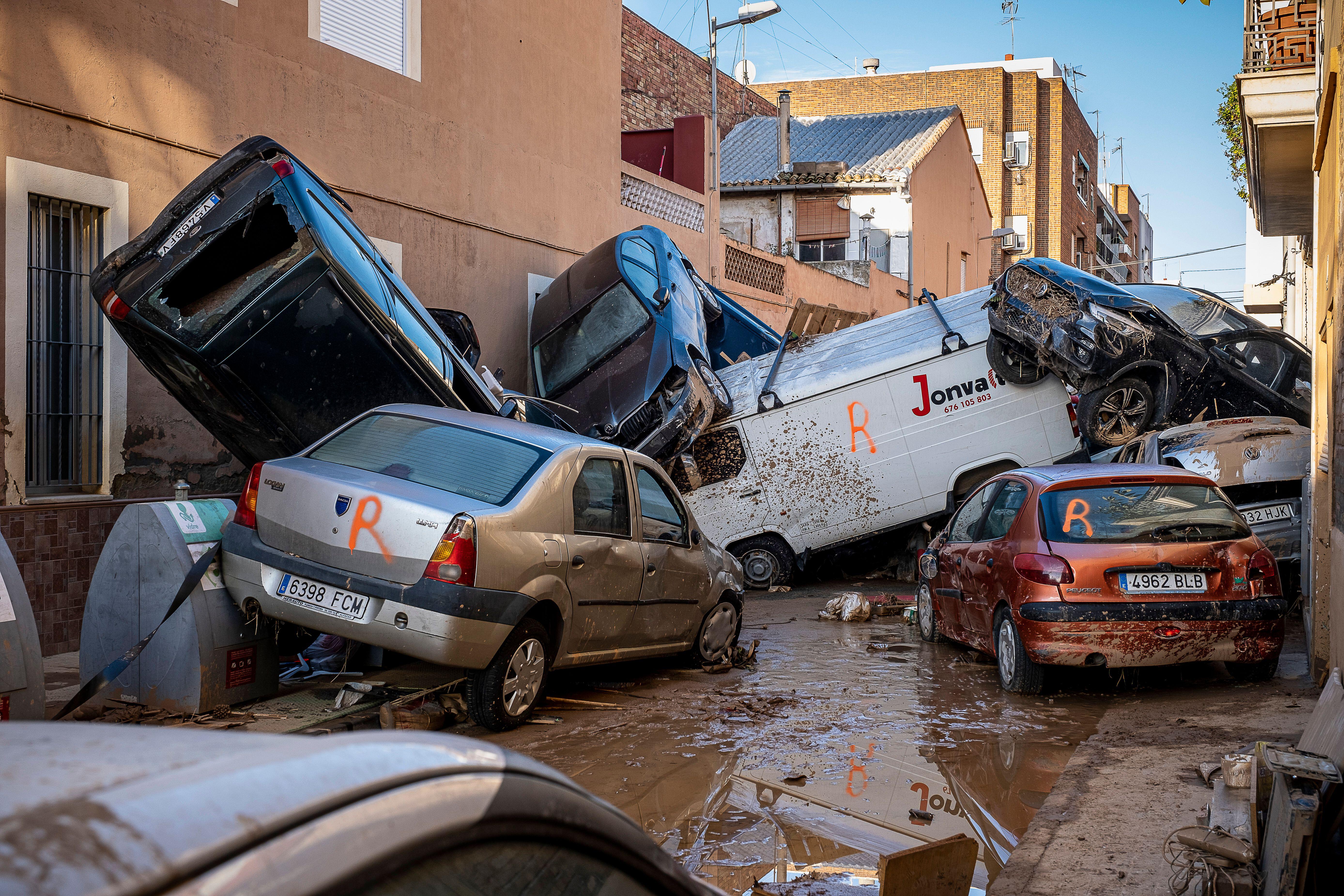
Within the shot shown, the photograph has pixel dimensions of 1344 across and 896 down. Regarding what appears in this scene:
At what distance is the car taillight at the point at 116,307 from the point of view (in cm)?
723

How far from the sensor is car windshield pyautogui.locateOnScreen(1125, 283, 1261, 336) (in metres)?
12.1

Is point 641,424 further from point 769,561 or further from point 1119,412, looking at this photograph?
point 1119,412

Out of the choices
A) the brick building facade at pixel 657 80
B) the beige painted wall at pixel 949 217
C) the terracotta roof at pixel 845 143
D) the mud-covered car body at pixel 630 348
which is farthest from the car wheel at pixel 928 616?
the terracotta roof at pixel 845 143

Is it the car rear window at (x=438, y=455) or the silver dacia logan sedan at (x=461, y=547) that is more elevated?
the car rear window at (x=438, y=455)

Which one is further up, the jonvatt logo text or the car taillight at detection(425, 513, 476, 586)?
the jonvatt logo text

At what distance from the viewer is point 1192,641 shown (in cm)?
674

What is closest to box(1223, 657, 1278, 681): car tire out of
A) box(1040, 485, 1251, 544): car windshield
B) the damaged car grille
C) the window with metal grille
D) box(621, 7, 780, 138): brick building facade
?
box(1040, 485, 1251, 544): car windshield

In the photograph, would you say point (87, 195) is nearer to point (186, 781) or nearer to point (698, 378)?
point (698, 378)

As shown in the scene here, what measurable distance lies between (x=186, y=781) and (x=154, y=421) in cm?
884

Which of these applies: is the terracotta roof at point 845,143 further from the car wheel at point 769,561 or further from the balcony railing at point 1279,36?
the car wheel at point 769,561

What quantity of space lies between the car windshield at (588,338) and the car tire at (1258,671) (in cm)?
700

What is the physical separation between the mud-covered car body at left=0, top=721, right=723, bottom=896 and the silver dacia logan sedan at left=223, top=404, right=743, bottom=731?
4302 millimetres

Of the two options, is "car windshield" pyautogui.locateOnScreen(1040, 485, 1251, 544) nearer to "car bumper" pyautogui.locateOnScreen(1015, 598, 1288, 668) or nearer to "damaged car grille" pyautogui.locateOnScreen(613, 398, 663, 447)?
"car bumper" pyautogui.locateOnScreen(1015, 598, 1288, 668)

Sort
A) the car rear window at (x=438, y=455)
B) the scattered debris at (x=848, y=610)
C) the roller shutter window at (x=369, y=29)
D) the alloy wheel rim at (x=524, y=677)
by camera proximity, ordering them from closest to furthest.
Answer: the alloy wheel rim at (x=524, y=677)
the car rear window at (x=438, y=455)
the scattered debris at (x=848, y=610)
the roller shutter window at (x=369, y=29)
